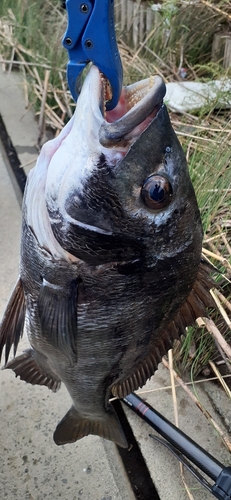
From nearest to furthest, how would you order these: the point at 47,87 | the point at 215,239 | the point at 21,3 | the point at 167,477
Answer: the point at 167,477 → the point at 215,239 → the point at 47,87 → the point at 21,3

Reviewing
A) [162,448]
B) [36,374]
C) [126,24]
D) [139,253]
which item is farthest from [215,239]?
[126,24]

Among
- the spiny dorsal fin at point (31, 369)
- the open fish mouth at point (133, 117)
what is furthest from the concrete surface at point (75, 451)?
the open fish mouth at point (133, 117)

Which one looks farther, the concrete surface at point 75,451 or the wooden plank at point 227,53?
the wooden plank at point 227,53

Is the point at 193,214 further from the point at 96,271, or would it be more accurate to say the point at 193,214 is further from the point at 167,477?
the point at 167,477

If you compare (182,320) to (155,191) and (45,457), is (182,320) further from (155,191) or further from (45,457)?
(45,457)

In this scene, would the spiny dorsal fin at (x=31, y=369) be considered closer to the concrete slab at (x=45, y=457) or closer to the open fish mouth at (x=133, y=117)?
the concrete slab at (x=45, y=457)

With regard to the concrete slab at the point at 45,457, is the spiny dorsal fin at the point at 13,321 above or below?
above

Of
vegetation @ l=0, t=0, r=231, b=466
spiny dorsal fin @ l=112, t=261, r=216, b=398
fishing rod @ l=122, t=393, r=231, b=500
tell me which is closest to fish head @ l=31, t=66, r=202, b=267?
spiny dorsal fin @ l=112, t=261, r=216, b=398
